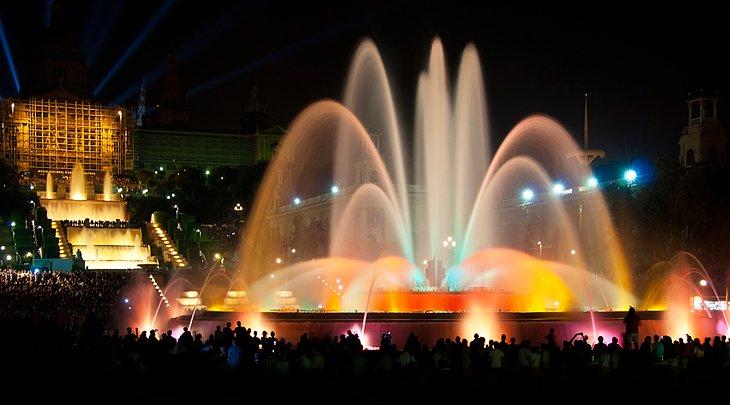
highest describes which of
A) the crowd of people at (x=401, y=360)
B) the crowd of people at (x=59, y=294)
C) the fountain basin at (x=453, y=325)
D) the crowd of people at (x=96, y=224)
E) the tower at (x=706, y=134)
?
the tower at (x=706, y=134)

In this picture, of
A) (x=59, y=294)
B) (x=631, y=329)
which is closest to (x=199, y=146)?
(x=59, y=294)

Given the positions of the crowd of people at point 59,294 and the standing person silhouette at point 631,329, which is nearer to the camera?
the standing person silhouette at point 631,329

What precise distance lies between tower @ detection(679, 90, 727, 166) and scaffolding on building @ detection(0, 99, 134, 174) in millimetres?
85067

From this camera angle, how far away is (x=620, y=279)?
53281mm

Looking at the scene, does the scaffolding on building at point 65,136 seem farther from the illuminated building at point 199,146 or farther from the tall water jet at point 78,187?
the tall water jet at point 78,187

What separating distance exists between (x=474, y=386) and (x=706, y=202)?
1588 inches

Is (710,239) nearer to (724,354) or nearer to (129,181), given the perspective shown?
(724,354)

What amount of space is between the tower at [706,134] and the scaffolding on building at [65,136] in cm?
8507

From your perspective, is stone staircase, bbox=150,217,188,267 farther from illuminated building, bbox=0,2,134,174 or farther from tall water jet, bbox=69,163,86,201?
illuminated building, bbox=0,2,134,174

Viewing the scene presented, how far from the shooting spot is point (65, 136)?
13762 cm

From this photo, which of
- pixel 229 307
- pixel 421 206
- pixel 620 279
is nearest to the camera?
pixel 229 307

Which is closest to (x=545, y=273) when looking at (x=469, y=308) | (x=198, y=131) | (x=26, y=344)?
(x=469, y=308)

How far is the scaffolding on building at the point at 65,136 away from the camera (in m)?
134

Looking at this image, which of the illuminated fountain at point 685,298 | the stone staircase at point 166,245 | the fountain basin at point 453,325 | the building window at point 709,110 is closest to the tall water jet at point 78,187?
the stone staircase at point 166,245
